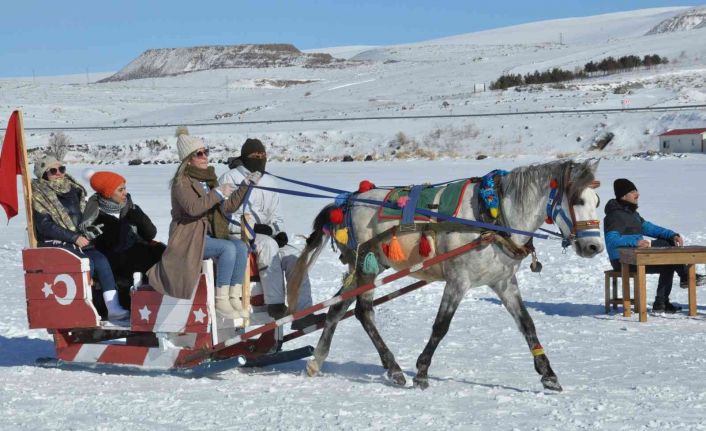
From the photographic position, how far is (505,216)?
24.6ft

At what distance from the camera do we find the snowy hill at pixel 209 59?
140250 mm

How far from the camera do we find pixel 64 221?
28.3 ft

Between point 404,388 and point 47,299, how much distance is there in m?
2.96

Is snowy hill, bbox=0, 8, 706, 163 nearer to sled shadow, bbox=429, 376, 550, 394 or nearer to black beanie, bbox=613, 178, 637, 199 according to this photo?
black beanie, bbox=613, 178, 637, 199

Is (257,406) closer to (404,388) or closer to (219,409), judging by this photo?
(219,409)

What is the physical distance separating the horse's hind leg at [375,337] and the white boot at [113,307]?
1885 millimetres

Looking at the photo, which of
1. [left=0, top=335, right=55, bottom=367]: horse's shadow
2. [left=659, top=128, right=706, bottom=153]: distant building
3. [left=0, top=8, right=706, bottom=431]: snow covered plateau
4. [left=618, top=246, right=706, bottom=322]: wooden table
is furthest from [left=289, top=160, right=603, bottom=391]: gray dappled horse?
[left=659, top=128, right=706, bottom=153]: distant building

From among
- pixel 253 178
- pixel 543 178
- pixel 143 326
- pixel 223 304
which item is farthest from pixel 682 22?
pixel 143 326

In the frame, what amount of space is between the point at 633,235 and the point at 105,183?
5.42m

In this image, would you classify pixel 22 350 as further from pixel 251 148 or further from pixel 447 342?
pixel 447 342

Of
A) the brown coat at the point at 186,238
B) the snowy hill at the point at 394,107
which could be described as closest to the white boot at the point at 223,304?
the brown coat at the point at 186,238

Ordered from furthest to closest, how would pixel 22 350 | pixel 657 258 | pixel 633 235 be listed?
pixel 633 235 < pixel 657 258 < pixel 22 350

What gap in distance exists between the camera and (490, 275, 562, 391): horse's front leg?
7402 mm

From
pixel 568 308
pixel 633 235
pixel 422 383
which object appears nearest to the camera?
pixel 422 383
